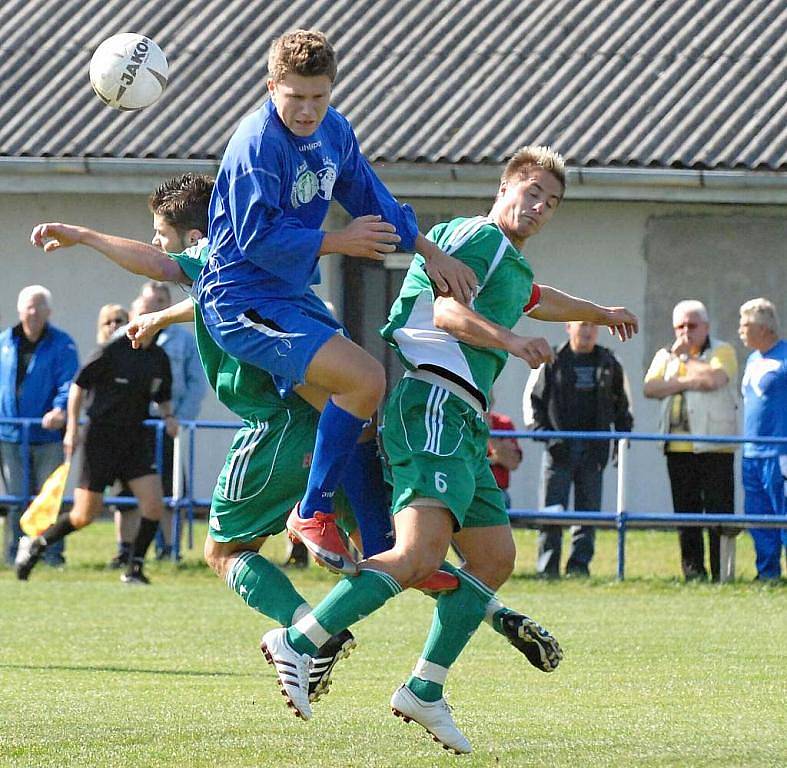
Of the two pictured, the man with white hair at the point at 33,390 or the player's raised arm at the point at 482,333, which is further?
the man with white hair at the point at 33,390

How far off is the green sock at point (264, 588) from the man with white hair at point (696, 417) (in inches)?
294

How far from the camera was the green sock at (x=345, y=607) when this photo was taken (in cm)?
651

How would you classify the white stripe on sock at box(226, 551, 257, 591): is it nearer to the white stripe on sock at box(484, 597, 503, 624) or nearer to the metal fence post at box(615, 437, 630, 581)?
the white stripe on sock at box(484, 597, 503, 624)

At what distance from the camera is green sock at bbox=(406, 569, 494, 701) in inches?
270

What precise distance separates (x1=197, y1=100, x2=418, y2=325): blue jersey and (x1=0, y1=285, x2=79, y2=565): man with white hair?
8.62m

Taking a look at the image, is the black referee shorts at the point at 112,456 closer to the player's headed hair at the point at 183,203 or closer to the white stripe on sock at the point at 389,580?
the player's headed hair at the point at 183,203

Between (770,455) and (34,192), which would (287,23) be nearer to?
(34,192)

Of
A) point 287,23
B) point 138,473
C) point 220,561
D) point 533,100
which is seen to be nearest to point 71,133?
point 287,23

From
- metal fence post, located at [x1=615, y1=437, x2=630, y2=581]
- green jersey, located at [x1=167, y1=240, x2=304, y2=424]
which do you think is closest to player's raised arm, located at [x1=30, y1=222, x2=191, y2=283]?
green jersey, located at [x1=167, y1=240, x2=304, y2=424]

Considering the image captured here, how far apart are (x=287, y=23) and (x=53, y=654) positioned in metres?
10.9

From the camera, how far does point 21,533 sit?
15039 mm

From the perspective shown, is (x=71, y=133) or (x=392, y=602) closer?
(x=392, y=602)

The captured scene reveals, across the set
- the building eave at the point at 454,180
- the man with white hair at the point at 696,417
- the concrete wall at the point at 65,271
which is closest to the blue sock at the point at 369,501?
the man with white hair at the point at 696,417

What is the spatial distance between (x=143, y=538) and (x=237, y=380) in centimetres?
680
